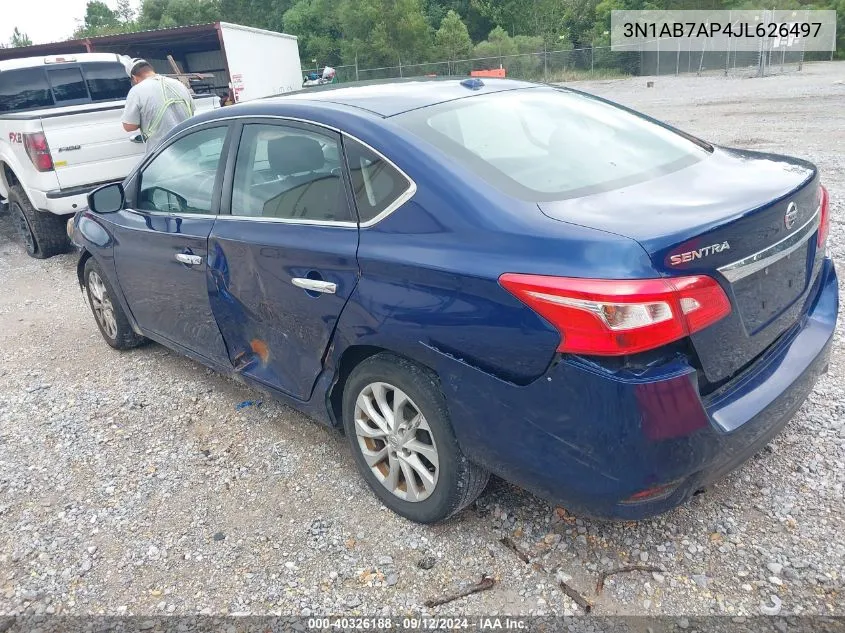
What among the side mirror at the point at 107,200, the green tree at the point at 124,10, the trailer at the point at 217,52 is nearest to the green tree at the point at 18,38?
the green tree at the point at 124,10

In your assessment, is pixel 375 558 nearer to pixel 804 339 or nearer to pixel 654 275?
pixel 654 275

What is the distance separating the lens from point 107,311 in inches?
185

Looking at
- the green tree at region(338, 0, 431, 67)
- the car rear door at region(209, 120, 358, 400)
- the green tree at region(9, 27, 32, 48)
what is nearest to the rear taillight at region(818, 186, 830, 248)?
the car rear door at region(209, 120, 358, 400)

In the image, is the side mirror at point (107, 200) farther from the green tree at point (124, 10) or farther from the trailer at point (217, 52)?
the green tree at point (124, 10)

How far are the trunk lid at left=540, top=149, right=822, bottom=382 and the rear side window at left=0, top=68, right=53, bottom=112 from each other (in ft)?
29.0

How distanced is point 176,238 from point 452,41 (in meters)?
43.6

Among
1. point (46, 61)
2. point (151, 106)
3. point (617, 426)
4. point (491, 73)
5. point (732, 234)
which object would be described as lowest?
point (491, 73)

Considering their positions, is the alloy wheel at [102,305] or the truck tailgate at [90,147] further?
the truck tailgate at [90,147]

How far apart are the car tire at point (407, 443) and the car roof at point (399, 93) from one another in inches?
42.7

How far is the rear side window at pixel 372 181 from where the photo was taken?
98.5 inches

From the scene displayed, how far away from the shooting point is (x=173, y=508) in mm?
3066

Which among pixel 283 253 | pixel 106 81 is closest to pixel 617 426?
pixel 283 253

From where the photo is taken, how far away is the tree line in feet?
141

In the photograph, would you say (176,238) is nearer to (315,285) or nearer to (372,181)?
(315,285)
